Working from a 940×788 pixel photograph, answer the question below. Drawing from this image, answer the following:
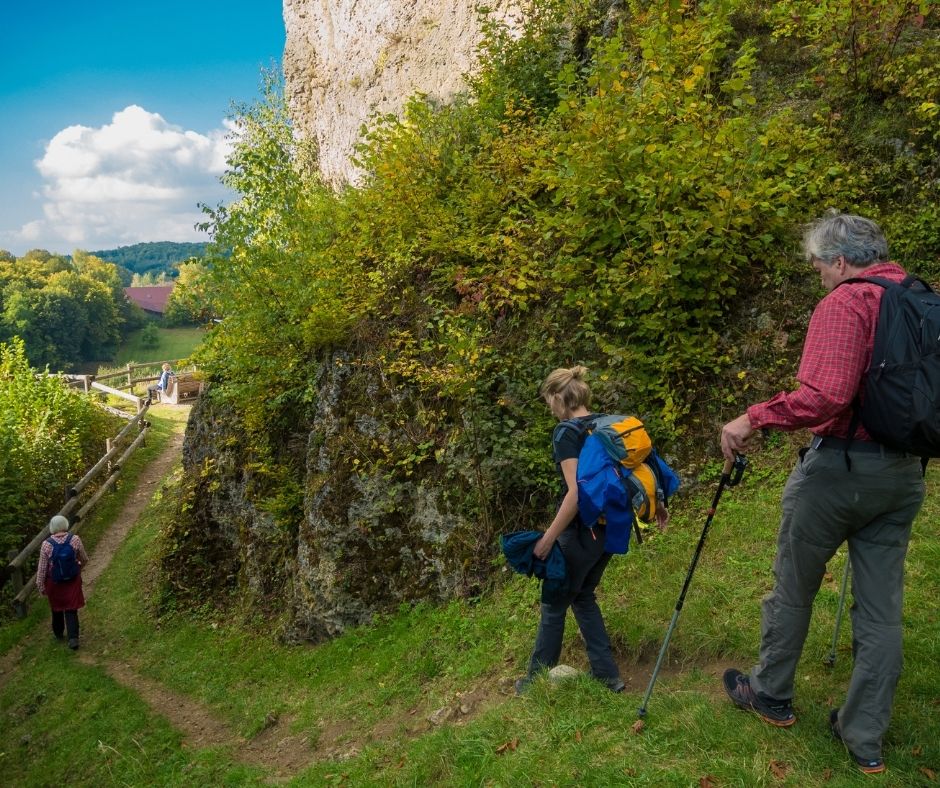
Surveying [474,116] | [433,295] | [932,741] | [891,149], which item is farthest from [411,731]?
[474,116]

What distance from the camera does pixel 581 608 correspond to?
395cm

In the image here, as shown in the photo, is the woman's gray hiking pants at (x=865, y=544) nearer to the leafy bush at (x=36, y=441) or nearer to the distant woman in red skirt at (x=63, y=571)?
the distant woman in red skirt at (x=63, y=571)

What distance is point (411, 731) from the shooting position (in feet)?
16.1

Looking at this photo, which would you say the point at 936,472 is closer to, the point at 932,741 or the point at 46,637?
the point at 932,741

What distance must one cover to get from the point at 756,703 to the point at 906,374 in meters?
1.81

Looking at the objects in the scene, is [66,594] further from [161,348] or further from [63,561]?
[161,348]

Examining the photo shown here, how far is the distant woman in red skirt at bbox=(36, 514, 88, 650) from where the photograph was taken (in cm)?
1016

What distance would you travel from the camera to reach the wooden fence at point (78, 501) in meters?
13.3

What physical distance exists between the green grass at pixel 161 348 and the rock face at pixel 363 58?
68.8m

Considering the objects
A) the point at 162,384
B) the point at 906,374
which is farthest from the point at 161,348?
the point at 906,374

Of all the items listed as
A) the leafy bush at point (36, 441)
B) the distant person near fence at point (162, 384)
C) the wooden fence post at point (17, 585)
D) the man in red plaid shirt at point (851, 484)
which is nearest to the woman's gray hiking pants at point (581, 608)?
the man in red plaid shirt at point (851, 484)

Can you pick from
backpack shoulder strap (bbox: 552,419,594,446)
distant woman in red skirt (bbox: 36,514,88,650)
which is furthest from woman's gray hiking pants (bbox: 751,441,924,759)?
distant woman in red skirt (bbox: 36,514,88,650)

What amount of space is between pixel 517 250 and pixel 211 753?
6326mm

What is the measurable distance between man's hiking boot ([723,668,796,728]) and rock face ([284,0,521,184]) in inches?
447
